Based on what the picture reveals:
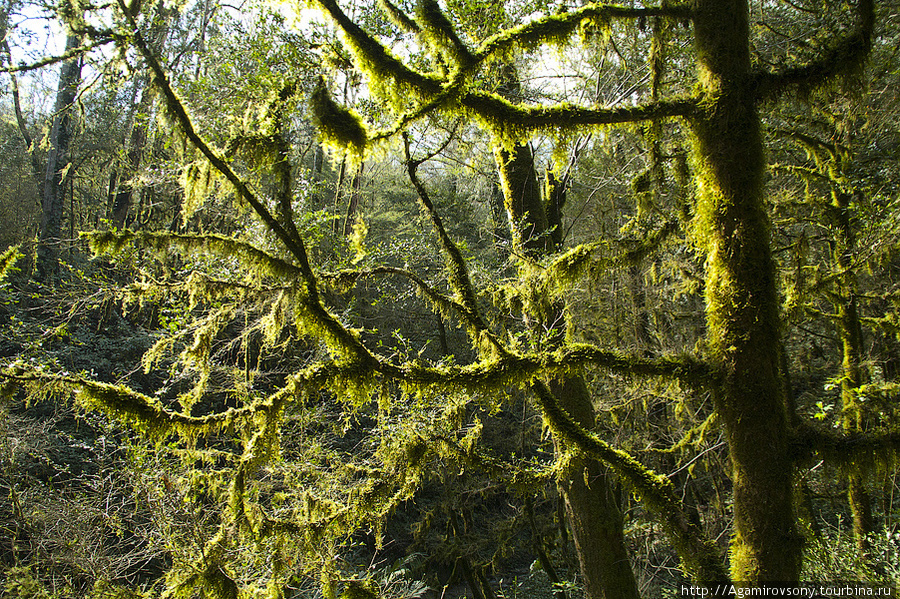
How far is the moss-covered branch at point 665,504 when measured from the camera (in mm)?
2984

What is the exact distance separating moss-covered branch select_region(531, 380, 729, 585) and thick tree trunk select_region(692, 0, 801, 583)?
36cm

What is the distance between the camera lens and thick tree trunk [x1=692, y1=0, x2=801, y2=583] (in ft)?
8.32

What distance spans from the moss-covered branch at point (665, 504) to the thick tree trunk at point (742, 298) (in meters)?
0.36

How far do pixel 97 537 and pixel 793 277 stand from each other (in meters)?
9.07

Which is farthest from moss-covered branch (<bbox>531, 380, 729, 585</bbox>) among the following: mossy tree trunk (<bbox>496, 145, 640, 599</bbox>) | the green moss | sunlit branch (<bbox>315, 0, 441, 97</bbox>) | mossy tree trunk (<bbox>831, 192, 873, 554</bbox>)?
mossy tree trunk (<bbox>831, 192, 873, 554</bbox>)

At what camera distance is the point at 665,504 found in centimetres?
320

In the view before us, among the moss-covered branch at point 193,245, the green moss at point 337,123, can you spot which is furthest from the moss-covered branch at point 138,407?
the green moss at point 337,123

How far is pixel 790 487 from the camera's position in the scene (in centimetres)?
256

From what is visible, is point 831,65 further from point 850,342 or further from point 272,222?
point 850,342

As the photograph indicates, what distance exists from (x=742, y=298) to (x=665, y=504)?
147cm

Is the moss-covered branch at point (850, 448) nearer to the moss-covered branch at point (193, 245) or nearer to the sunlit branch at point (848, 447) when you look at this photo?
the sunlit branch at point (848, 447)

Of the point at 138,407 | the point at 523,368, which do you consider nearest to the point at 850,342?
the point at 523,368

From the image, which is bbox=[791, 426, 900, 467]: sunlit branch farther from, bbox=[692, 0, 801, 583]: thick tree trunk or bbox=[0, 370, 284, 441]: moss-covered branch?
bbox=[0, 370, 284, 441]: moss-covered branch

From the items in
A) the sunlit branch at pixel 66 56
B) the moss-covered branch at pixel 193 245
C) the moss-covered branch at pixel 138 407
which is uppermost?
the sunlit branch at pixel 66 56
